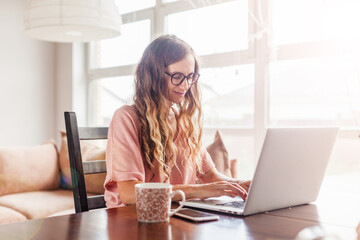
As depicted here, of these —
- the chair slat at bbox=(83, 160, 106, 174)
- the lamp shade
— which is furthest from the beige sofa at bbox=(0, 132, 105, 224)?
the chair slat at bbox=(83, 160, 106, 174)

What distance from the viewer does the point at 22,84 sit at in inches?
161

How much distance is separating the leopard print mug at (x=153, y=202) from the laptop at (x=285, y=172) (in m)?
0.18

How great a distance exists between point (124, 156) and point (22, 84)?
3215 millimetres

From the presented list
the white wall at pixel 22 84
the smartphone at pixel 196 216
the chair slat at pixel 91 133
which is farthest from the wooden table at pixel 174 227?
the white wall at pixel 22 84

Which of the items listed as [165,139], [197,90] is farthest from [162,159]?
[197,90]

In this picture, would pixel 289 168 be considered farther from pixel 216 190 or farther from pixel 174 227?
pixel 174 227

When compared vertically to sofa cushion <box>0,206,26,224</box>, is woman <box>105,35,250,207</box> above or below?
above

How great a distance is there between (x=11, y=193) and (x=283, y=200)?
258 cm

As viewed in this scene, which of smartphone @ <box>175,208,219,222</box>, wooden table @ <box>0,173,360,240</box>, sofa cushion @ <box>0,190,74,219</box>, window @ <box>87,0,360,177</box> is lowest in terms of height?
sofa cushion @ <box>0,190,74,219</box>

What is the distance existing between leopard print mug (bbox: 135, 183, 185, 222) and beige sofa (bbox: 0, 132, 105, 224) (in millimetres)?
2020

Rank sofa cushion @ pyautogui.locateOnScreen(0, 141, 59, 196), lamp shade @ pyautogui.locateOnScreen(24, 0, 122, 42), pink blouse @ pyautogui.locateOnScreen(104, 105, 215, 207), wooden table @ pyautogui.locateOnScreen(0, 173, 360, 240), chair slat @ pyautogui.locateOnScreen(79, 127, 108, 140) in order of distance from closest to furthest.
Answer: wooden table @ pyautogui.locateOnScreen(0, 173, 360, 240) → pink blouse @ pyautogui.locateOnScreen(104, 105, 215, 207) → chair slat @ pyautogui.locateOnScreen(79, 127, 108, 140) → lamp shade @ pyautogui.locateOnScreen(24, 0, 122, 42) → sofa cushion @ pyautogui.locateOnScreen(0, 141, 59, 196)

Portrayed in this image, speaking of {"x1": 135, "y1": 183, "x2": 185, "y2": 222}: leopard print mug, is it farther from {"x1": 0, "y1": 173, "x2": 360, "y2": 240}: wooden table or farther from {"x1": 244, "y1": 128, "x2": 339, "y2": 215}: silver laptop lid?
{"x1": 244, "y1": 128, "x2": 339, "y2": 215}: silver laptop lid

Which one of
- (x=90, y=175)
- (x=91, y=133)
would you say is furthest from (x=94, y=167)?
(x=90, y=175)

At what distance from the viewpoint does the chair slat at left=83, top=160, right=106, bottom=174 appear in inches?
55.5
